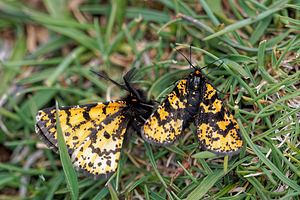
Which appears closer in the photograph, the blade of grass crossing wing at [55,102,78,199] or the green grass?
the blade of grass crossing wing at [55,102,78,199]

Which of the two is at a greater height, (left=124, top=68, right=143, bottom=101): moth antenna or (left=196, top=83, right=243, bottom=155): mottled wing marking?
(left=124, top=68, right=143, bottom=101): moth antenna

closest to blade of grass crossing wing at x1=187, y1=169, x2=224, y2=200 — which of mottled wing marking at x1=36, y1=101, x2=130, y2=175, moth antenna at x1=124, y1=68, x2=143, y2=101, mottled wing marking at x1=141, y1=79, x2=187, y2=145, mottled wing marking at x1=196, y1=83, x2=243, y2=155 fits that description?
mottled wing marking at x1=196, y1=83, x2=243, y2=155

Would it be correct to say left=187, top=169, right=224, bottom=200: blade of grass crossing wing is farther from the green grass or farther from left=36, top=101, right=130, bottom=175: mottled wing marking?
left=36, top=101, right=130, bottom=175: mottled wing marking

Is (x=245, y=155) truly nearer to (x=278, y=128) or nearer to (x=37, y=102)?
(x=278, y=128)

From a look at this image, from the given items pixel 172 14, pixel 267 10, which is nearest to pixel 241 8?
pixel 267 10

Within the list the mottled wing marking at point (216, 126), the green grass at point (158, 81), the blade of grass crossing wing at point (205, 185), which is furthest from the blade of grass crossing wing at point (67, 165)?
the mottled wing marking at point (216, 126)

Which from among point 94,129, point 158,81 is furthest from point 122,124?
point 158,81

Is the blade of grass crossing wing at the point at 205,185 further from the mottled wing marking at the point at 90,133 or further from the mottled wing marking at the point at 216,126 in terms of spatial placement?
the mottled wing marking at the point at 90,133
